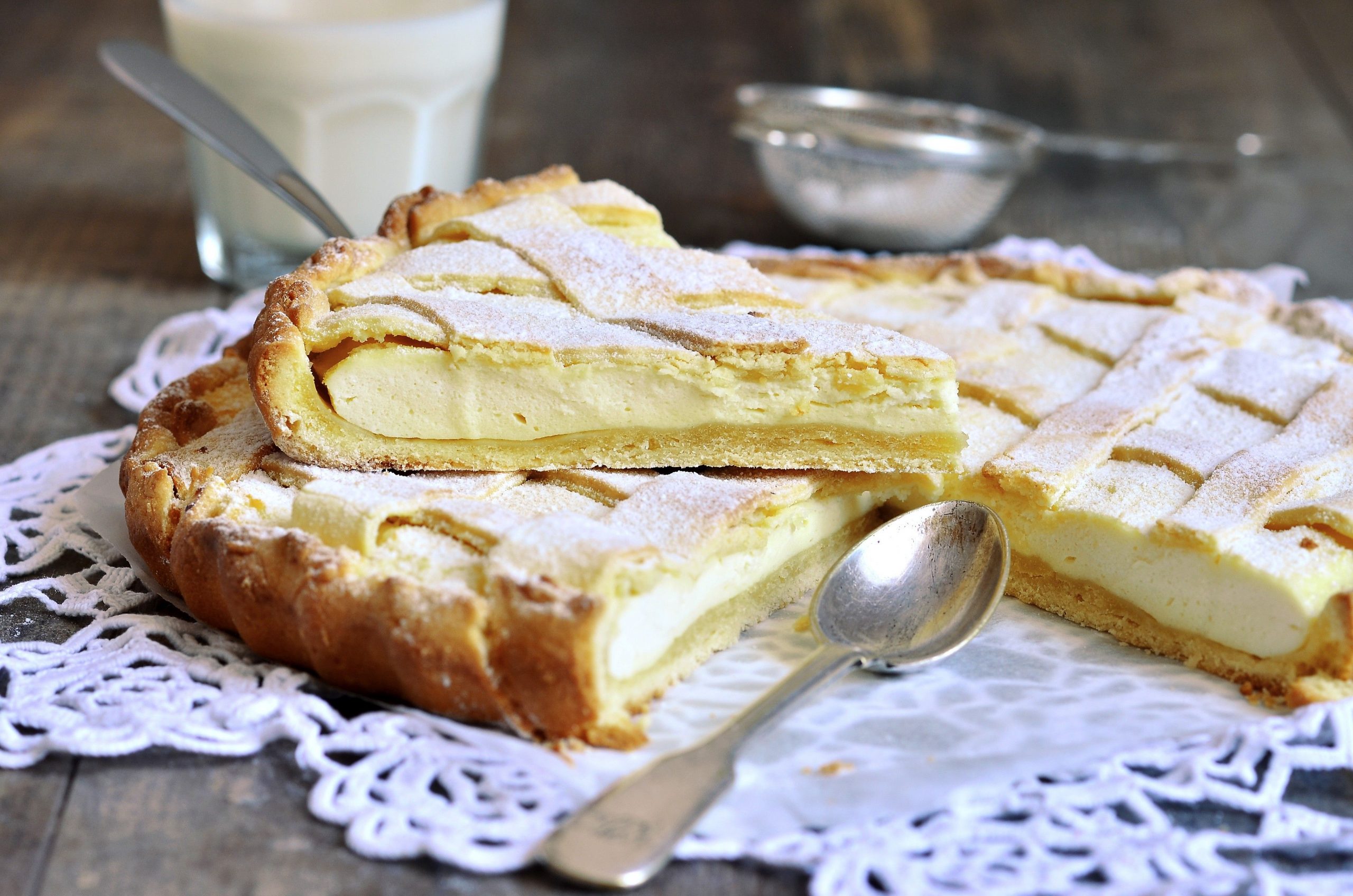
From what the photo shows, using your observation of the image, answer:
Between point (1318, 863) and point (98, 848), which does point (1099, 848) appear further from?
point (98, 848)

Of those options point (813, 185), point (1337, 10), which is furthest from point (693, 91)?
point (1337, 10)

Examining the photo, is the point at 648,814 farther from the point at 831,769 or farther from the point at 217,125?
the point at 217,125

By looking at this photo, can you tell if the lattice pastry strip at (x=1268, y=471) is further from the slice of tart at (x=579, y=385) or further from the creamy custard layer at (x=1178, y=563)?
the slice of tart at (x=579, y=385)

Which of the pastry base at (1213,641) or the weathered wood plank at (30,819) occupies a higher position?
the pastry base at (1213,641)

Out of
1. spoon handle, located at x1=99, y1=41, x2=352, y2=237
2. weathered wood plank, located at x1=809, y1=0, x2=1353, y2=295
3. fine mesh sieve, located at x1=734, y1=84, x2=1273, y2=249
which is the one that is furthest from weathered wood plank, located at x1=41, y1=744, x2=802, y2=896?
weathered wood plank, located at x1=809, y1=0, x2=1353, y2=295

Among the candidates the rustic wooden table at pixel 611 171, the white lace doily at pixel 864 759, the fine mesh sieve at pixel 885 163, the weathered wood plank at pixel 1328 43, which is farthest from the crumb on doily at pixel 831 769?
the weathered wood plank at pixel 1328 43

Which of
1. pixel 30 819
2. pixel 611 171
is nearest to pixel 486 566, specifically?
pixel 30 819
